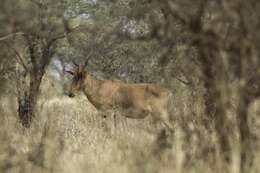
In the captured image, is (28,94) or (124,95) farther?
(124,95)

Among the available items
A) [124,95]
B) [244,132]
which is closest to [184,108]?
[244,132]

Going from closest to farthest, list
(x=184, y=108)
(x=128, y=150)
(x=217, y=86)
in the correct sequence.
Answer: (x=217, y=86)
(x=128, y=150)
(x=184, y=108)

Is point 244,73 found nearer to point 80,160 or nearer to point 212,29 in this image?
point 212,29

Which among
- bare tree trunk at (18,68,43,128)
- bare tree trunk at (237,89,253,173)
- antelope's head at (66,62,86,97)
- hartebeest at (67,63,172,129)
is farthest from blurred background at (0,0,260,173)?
antelope's head at (66,62,86,97)

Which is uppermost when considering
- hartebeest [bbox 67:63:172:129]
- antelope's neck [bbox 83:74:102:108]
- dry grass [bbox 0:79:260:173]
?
dry grass [bbox 0:79:260:173]

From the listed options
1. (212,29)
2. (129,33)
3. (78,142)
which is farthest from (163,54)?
(78,142)

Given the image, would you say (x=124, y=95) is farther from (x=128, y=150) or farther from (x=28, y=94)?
(x=128, y=150)

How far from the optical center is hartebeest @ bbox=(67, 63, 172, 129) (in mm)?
13492

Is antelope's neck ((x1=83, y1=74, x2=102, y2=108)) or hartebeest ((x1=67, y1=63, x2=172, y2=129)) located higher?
hartebeest ((x1=67, y1=63, x2=172, y2=129))

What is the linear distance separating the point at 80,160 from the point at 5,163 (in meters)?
0.81

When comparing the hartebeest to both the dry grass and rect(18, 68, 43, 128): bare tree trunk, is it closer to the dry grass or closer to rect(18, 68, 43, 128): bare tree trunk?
rect(18, 68, 43, 128): bare tree trunk

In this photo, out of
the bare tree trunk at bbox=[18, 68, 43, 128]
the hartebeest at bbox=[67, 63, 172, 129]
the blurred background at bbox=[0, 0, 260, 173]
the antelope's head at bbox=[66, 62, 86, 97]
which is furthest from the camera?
the antelope's head at bbox=[66, 62, 86, 97]

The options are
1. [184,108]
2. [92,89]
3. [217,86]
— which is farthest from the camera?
[92,89]

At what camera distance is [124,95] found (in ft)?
47.1
